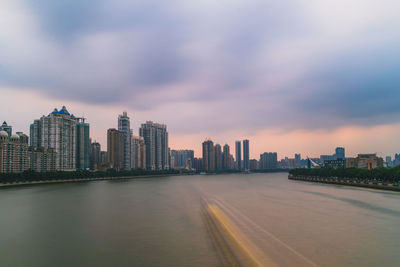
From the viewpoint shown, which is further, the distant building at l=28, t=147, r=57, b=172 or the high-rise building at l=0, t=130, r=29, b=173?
the distant building at l=28, t=147, r=57, b=172

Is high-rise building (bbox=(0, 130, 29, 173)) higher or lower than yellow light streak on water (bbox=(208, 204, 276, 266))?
higher

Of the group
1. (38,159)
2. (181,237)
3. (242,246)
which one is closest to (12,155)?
(38,159)

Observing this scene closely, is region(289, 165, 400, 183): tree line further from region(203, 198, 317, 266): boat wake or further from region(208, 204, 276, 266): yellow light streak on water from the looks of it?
region(208, 204, 276, 266): yellow light streak on water

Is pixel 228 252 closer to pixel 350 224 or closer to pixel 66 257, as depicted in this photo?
pixel 66 257

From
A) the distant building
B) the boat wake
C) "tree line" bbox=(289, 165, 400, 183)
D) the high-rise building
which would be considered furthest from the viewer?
the distant building

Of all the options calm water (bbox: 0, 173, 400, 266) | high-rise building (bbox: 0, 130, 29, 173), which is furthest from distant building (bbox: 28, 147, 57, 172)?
calm water (bbox: 0, 173, 400, 266)

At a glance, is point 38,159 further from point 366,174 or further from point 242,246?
point 242,246

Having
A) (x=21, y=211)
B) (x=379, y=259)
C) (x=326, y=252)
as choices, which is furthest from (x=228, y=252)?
(x=21, y=211)

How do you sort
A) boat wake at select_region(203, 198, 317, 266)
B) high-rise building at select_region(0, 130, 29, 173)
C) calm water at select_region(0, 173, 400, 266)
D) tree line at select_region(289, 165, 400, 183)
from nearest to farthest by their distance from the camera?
1. boat wake at select_region(203, 198, 317, 266)
2. calm water at select_region(0, 173, 400, 266)
3. tree line at select_region(289, 165, 400, 183)
4. high-rise building at select_region(0, 130, 29, 173)

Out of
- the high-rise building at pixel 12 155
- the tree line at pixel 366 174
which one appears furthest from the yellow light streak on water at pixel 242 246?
the high-rise building at pixel 12 155

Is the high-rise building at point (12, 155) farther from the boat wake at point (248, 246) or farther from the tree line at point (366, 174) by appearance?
the tree line at point (366, 174)
